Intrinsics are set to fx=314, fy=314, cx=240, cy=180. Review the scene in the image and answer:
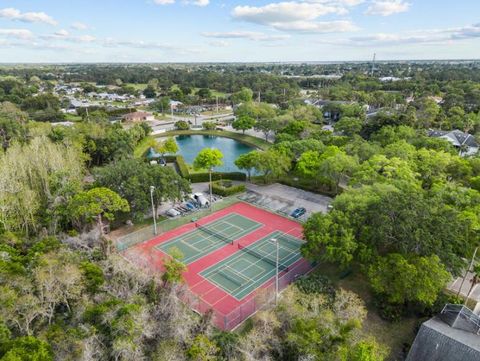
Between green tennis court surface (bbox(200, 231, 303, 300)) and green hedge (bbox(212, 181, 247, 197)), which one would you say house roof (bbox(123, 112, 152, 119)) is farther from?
green tennis court surface (bbox(200, 231, 303, 300))

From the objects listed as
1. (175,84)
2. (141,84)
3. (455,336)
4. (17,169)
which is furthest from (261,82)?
(455,336)

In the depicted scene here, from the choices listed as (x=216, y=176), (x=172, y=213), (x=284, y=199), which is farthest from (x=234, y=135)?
(x=172, y=213)

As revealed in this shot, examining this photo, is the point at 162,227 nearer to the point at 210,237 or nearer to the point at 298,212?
the point at 210,237

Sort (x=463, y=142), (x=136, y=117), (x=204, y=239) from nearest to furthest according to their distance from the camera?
(x=204, y=239)
(x=463, y=142)
(x=136, y=117)

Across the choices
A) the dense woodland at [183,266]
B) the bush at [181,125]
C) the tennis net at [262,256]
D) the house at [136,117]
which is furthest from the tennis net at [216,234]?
the house at [136,117]

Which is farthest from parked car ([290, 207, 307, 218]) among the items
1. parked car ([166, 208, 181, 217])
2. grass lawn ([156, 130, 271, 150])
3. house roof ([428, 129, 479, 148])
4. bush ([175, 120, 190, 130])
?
bush ([175, 120, 190, 130])

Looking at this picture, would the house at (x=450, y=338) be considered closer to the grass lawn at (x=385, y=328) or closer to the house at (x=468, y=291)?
the grass lawn at (x=385, y=328)
